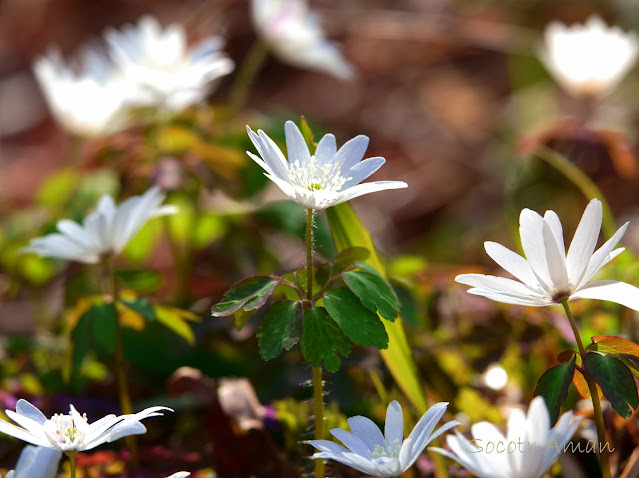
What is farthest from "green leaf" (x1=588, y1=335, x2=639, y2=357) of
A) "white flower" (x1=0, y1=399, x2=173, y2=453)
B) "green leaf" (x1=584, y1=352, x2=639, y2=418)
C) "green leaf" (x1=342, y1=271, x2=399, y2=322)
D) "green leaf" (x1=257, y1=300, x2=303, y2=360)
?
"white flower" (x1=0, y1=399, x2=173, y2=453)

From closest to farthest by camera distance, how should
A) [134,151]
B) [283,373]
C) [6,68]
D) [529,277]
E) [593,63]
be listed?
[529,277] → [283,373] → [134,151] → [593,63] → [6,68]

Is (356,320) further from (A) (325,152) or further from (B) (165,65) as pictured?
(B) (165,65)

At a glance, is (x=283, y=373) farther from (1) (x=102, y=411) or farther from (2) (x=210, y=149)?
(2) (x=210, y=149)

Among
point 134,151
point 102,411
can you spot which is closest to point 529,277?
point 102,411

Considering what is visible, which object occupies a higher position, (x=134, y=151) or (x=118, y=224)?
(x=134, y=151)

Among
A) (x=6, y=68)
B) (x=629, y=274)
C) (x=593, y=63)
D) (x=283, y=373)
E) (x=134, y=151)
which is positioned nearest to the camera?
(x=629, y=274)

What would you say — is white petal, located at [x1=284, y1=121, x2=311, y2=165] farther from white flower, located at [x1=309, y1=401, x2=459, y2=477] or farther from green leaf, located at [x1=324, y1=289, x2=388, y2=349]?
white flower, located at [x1=309, y1=401, x2=459, y2=477]
